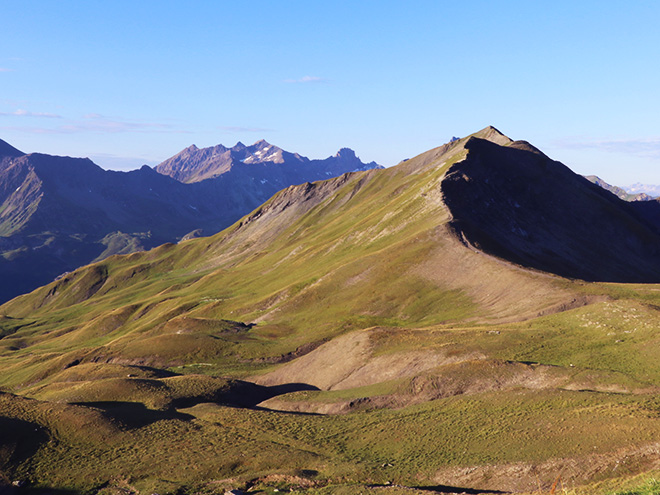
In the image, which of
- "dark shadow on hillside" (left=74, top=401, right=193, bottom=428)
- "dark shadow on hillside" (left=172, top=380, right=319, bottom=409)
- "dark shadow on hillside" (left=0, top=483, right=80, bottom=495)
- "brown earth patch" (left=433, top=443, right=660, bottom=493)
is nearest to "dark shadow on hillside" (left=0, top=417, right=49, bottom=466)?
"dark shadow on hillside" (left=0, top=483, right=80, bottom=495)

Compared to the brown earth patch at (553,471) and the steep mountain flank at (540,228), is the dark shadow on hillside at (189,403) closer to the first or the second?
the brown earth patch at (553,471)

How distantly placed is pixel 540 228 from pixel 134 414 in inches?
5661

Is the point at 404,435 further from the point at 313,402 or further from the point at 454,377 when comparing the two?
the point at 313,402

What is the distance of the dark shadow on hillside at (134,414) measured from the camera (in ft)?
202

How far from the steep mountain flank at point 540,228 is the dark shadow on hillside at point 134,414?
87.3 meters

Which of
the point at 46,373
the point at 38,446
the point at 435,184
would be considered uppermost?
the point at 435,184

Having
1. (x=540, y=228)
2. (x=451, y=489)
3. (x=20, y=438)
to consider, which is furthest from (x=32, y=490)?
(x=540, y=228)

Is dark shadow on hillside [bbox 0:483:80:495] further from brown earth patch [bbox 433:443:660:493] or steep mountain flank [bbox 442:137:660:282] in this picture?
steep mountain flank [bbox 442:137:660:282]

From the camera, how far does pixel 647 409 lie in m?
46.5

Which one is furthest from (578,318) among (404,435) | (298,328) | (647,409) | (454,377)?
(298,328)

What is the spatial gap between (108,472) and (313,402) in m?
29.6

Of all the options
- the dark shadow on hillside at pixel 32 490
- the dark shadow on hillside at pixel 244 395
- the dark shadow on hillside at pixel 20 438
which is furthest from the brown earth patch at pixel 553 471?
the dark shadow on hillside at pixel 244 395

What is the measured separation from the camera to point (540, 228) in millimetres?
171500

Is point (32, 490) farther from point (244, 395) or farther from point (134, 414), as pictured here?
point (244, 395)
